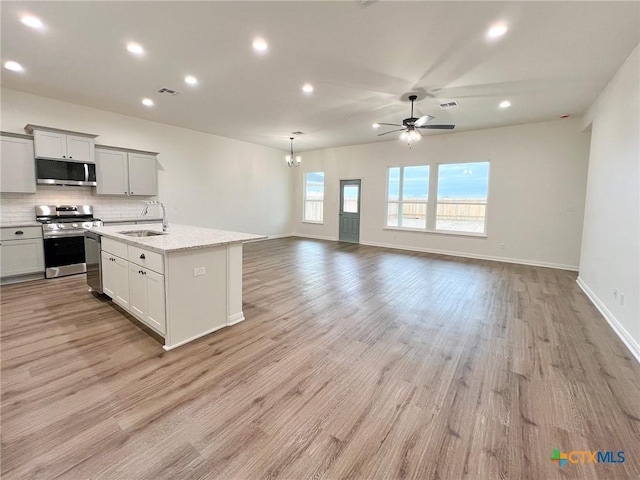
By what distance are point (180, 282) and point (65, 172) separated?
4097 mm

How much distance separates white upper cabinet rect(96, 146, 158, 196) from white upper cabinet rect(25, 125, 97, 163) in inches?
8.0

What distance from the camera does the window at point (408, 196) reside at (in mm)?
7672

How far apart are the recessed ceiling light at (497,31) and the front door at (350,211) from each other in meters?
5.87

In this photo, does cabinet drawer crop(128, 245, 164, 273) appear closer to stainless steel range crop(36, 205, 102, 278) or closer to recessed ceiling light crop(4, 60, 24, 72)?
stainless steel range crop(36, 205, 102, 278)

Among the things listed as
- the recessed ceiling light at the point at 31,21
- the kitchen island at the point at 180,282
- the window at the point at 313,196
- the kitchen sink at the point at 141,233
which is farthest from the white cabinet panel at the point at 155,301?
the window at the point at 313,196

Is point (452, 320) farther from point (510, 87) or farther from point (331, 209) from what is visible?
point (331, 209)

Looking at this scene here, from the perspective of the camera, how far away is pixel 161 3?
2.55 m

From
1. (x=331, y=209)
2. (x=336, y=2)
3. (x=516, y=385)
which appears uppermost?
(x=336, y=2)

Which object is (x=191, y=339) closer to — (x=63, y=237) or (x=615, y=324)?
(x=63, y=237)

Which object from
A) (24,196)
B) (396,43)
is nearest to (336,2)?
(396,43)

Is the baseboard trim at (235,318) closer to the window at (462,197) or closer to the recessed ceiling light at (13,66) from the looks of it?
the recessed ceiling light at (13,66)

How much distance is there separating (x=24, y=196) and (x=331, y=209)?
707 cm

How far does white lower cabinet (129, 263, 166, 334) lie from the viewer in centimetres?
255

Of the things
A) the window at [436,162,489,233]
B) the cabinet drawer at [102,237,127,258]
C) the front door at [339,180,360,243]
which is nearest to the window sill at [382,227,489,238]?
the window at [436,162,489,233]
